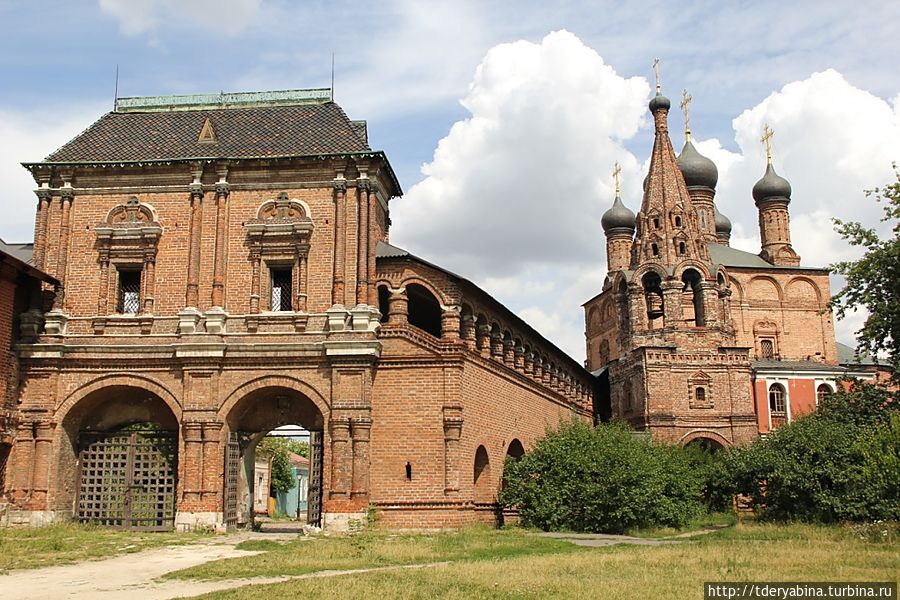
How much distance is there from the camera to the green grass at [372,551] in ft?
45.9

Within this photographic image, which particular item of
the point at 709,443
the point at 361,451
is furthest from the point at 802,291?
the point at 361,451

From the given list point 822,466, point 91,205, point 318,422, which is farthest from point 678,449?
point 91,205

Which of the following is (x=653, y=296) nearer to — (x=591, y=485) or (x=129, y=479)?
(x=591, y=485)

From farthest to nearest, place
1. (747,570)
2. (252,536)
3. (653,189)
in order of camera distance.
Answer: (653,189)
(252,536)
(747,570)

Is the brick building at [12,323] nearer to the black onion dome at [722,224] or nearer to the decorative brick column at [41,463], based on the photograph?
the decorative brick column at [41,463]

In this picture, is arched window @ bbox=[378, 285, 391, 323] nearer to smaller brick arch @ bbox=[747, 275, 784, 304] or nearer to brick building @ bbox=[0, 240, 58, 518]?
brick building @ bbox=[0, 240, 58, 518]

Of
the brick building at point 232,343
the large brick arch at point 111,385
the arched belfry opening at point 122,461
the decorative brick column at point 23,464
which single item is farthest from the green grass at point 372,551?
the decorative brick column at point 23,464

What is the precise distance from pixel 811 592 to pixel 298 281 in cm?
1410

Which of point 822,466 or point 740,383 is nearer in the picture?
point 822,466

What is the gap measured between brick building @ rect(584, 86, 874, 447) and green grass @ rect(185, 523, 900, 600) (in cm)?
1883

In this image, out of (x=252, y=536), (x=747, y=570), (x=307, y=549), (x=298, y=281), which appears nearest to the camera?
(x=747, y=570)

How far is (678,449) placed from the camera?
97.6ft

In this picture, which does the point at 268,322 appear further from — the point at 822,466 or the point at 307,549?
the point at 822,466

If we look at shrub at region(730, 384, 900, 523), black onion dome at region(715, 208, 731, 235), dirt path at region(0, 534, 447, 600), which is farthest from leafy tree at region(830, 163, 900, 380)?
black onion dome at region(715, 208, 731, 235)
